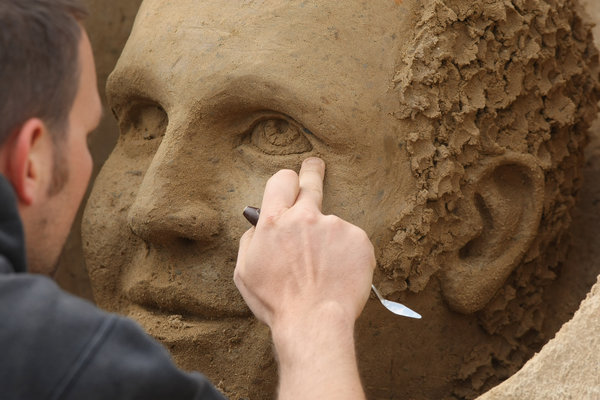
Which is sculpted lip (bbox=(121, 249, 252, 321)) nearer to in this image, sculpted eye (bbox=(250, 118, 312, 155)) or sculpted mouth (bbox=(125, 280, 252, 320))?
sculpted mouth (bbox=(125, 280, 252, 320))

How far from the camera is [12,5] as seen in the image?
Result: 1.26 meters

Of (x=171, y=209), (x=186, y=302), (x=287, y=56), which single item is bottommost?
(x=186, y=302)

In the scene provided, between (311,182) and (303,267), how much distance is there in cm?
32

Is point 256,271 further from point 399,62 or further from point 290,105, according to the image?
point 399,62

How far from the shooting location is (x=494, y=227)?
82.6 inches

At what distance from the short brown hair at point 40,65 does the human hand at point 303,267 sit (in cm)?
41

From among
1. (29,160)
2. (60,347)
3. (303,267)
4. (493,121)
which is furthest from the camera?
(493,121)

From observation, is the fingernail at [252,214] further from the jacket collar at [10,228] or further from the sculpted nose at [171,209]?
the jacket collar at [10,228]

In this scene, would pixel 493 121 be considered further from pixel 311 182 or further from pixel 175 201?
pixel 175 201

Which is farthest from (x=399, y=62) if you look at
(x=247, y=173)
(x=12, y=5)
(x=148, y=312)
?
(x=12, y=5)

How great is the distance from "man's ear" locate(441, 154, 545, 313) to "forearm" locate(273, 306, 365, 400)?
64 cm

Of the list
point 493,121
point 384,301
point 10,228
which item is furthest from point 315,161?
point 10,228

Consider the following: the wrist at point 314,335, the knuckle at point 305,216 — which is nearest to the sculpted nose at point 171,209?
the knuckle at point 305,216

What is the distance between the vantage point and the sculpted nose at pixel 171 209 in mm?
1937
